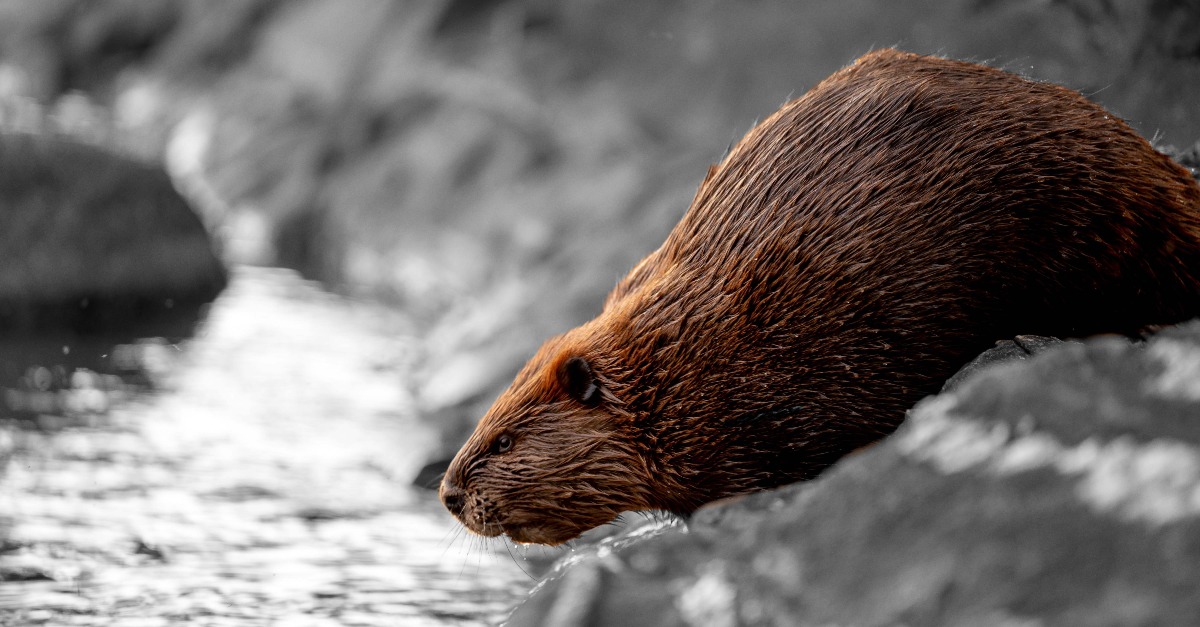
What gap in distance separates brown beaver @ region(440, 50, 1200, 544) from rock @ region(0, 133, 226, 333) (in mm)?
5005

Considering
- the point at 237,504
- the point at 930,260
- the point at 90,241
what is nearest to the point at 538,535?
the point at 930,260

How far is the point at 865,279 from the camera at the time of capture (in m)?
3.43

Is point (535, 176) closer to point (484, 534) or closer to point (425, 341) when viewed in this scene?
point (425, 341)

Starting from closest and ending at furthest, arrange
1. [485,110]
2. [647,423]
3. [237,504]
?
[647,423]
[237,504]
[485,110]

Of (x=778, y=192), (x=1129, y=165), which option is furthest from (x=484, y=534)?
(x=1129, y=165)

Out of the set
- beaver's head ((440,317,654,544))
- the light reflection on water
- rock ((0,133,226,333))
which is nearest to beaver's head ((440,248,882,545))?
beaver's head ((440,317,654,544))

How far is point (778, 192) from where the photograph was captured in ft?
12.0

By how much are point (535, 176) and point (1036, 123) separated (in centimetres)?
544

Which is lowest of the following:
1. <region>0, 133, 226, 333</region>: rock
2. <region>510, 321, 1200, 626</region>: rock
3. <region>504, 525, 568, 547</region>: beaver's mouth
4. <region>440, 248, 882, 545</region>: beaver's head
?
<region>510, 321, 1200, 626</region>: rock

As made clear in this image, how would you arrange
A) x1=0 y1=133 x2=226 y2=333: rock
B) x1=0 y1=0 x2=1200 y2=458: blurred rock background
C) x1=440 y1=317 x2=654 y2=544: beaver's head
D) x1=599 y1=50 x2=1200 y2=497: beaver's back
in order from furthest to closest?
x1=0 y1=133 x2=226 y2=333: rock < x1=0 y1=0 x2=1200 y2=458: blurred rock background < x1=440 y1=317 x2=654 y2=544: beaver's head < x1=599 y1=50 x2=1200 y2=497: beaver's back

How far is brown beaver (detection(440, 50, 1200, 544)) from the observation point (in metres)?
3.40

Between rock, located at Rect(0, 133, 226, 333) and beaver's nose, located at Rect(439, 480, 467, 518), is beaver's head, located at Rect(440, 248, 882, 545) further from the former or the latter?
rock, located at Rect(0, 133, 226, 333)

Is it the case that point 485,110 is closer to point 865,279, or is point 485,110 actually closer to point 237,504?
point 237,504

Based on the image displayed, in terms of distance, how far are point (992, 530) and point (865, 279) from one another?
4.83 feet
